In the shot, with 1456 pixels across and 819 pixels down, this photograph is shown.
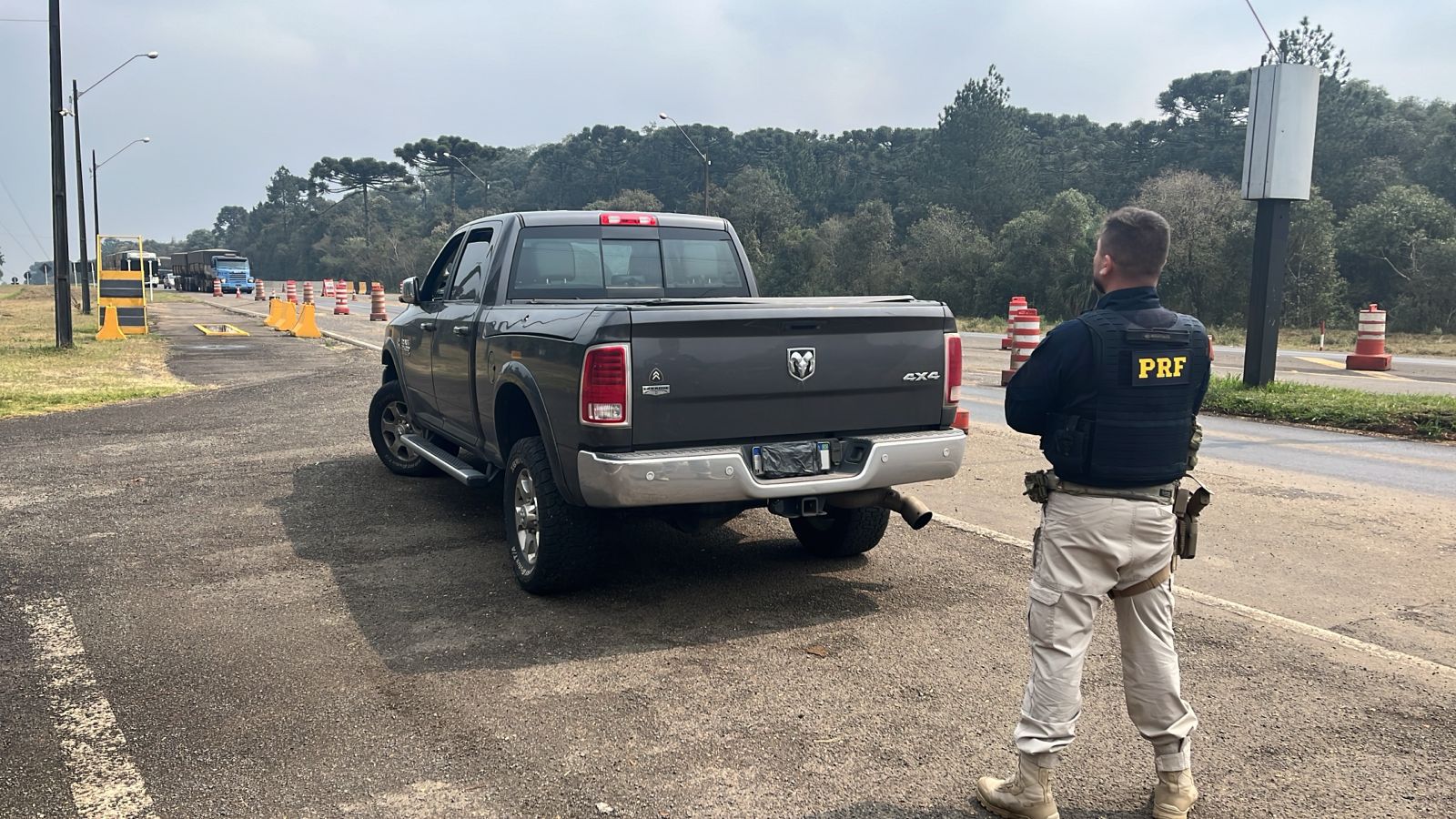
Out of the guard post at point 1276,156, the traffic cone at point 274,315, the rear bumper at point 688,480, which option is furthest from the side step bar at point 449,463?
the traffic cone at point 274,315

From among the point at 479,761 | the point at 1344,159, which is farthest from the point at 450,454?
the point at 1344,159

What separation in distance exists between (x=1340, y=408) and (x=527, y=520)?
33.9 ft

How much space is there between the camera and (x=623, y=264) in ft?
22.8

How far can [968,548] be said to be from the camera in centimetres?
640

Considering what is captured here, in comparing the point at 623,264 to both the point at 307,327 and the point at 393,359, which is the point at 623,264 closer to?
the point at 393,359

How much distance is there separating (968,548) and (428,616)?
10.0 feet

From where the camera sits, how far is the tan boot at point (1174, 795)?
3240 mm

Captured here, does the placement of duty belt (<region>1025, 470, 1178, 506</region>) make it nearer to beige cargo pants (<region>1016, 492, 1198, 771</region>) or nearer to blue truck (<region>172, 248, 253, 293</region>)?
beige cargo pants (<region>1016, 492, 1198, 771</region>)

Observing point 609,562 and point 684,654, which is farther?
point 609,562

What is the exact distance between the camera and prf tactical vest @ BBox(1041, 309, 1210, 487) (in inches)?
127

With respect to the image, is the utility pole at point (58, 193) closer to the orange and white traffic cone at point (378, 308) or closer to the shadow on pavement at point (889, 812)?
the orange and white traffic cone at point (378, 308)

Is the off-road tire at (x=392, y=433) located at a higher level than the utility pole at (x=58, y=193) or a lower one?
lower

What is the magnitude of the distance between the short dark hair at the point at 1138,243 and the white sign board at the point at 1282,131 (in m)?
10.7

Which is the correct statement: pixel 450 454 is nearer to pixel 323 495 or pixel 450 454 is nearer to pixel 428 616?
pixel 323 495
